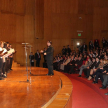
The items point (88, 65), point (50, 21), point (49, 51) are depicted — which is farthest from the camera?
point (50, 21)

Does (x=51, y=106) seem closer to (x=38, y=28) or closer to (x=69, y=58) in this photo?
(x=69, y=58)

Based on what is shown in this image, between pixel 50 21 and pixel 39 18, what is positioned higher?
pixel 39 18

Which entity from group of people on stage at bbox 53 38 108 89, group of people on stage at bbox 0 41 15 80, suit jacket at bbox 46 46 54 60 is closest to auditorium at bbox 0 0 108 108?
group of people on stage at bbox 53 38 108 89

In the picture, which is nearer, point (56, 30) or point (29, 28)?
point (29, 28)

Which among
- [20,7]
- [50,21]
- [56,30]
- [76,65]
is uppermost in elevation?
[20,7]

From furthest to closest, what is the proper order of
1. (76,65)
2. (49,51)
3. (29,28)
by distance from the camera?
1. (29,28)
2. (76,65)
3. (49,51)

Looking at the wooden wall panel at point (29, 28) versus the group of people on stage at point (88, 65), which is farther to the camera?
the wooden wall panel at point (29, 28)

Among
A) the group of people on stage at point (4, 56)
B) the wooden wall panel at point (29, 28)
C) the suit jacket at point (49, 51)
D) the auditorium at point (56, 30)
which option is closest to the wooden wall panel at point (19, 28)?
the auditorium at point (56, 30)

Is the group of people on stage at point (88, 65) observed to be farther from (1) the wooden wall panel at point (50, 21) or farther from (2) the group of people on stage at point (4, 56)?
(2) the group of people on stage at point (4, 56)

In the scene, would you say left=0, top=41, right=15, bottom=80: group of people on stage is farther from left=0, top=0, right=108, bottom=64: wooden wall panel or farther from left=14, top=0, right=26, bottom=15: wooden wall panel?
left=14, top=0, right=26, bottom=15: wooden wall panel

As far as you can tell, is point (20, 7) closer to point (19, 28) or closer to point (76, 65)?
point (19, 28)

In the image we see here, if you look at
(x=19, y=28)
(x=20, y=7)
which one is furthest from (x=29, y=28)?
(x=20, y=7)

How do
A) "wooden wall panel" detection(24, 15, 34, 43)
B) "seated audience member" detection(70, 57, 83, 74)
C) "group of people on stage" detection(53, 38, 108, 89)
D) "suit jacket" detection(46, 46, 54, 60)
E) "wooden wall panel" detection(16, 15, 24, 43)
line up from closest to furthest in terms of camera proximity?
1. "suit jacket" detection(46, 46, 54, 60)
2. "group of people on stage" detection(53, 38, 108, 89)
3. "seated audience member" detection(70, 57, 83, 74)
4. "wooden wall panel" detection(16, 15, 24, 43)
5. "wooden wall panel" detection(24, 15, 34, 43)

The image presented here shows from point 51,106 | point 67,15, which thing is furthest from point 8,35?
point 51,106
